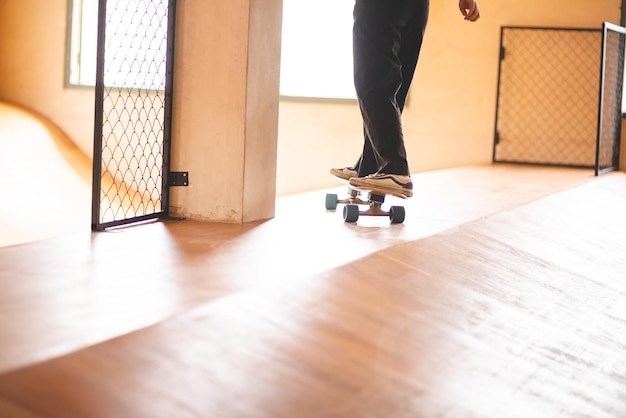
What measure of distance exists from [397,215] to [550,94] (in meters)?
4.68

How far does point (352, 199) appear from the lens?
3.61m

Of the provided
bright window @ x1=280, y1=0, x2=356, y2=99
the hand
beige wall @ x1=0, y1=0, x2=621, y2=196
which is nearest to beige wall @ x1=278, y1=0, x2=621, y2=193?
beige wall @ x1=0, y1=0, x2=621, y2=196

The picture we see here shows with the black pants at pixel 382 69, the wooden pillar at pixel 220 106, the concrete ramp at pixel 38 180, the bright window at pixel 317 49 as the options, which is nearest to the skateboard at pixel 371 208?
the black pants at pixel 382 69

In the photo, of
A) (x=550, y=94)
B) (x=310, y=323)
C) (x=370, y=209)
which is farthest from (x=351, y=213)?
(x=550, y=94)

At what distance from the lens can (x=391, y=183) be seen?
10.6ft

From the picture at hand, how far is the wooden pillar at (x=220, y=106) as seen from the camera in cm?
334

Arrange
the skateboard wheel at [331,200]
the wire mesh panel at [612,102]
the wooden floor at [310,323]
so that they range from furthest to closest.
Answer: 1. the wire mesh panel at [612,102]
2. the skateboard wheel at [331,200]
3. the wooden floor at [310,323]

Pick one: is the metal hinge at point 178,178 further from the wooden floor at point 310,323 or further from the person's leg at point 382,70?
the person's leg at point 382,70

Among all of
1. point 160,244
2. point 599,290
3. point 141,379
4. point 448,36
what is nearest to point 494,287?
point 599,290

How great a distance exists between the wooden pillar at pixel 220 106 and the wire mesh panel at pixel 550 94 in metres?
4.60

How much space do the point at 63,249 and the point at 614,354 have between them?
5.70 ft

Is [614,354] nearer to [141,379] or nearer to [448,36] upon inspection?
[141,379]

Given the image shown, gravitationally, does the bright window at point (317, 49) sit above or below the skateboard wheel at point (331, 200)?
above

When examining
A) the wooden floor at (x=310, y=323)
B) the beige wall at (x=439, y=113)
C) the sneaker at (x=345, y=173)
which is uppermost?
the beige wall at (x=439, y=113)
